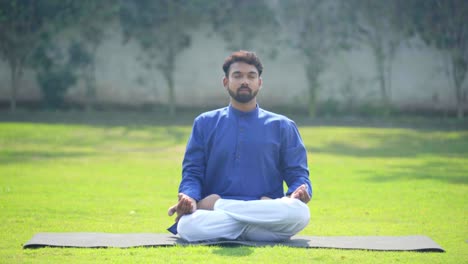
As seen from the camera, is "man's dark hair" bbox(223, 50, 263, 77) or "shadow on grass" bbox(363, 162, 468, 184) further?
"shadow on grass" bbox(363, 162, 468, 184)

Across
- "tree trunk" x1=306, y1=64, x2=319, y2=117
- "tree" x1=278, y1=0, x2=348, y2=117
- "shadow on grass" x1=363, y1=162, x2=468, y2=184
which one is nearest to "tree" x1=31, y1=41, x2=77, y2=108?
"tree" x1=278, y1=0, x2=348, y2=117

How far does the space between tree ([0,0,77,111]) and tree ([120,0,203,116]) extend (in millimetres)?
1605

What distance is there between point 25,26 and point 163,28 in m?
3.64

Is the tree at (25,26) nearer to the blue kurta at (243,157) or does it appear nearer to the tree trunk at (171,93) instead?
the tree trunk at (171,93)

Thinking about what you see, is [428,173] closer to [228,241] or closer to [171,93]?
[228,241]

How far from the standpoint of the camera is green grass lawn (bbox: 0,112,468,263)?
18.1 feet

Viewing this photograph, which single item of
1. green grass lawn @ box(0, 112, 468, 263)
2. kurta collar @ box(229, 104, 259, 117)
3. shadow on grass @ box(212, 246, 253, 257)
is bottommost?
green grass lawn @ box(0, 112, 468, 263)

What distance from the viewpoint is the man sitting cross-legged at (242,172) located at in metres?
5.91

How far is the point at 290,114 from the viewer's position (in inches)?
856

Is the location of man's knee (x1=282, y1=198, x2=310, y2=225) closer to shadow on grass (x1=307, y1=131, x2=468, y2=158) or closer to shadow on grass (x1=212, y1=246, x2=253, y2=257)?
shadow on grass (x1=212, y1=246, x2=253, y2=257)

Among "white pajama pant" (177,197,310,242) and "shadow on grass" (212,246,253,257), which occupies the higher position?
"white pajama pant" (177,197,310,242)

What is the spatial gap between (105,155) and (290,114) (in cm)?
816

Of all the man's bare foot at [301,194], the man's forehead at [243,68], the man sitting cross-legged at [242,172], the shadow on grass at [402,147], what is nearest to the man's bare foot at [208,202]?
the man sitting cross-legged at [242,172]

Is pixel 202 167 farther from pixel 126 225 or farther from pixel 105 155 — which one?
pixel 105 155
